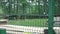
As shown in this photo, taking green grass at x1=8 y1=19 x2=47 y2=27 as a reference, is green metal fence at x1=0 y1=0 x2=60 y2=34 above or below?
above

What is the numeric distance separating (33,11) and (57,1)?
0.63 metres

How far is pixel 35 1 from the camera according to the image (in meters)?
6.27

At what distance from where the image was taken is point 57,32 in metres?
6.46

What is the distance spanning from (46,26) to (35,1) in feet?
2.39

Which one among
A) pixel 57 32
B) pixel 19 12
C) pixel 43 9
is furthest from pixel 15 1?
pixel 57 32

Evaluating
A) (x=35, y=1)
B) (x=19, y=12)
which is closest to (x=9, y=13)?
(x=19, y=12)

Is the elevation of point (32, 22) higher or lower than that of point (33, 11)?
lower

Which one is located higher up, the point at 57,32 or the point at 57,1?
the point at 57,1

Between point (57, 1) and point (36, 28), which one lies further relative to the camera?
point (36, 28)

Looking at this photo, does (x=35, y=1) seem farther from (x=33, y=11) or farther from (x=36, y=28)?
(x=36, y=28)

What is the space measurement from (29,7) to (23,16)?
0.26m

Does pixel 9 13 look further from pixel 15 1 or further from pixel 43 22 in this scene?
pixel 43 22

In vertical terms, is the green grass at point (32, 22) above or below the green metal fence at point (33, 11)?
below

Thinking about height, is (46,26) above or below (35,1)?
below
